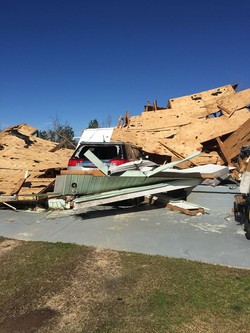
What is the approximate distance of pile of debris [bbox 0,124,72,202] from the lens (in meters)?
7.33

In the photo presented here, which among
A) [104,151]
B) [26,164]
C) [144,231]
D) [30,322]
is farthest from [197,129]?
[30,322]

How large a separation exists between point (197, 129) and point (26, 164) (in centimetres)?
748

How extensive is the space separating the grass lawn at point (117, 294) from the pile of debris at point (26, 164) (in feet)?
9.96

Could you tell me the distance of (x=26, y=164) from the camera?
8.77 m

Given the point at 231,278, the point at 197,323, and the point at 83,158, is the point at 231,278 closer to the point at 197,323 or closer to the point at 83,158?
the point at 197,323

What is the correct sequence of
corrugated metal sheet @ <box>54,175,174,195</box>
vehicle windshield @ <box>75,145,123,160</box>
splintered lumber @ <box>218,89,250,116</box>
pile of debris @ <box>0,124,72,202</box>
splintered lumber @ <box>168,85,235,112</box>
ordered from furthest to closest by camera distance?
1. splintered lumber @ <box>168,85,235,112</box>
2. splintered lumber @ <box>218,89,250,116</box>
3. vehicle windshield @ <box>75,145,123,160</box>
4. pile of debris @ <box>0,124,72,202</box>
5. corrugated metal sheet @ <box>54,175,174,195</box>

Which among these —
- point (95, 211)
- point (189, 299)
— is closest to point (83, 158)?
point (95, 211)

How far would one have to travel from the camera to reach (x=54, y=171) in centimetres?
860

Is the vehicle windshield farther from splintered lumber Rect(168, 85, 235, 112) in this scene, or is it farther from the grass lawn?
splintered lumber Rect(168, 85, 235, 112)

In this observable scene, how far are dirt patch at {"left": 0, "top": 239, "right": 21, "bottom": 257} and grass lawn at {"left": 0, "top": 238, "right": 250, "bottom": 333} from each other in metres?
0.14

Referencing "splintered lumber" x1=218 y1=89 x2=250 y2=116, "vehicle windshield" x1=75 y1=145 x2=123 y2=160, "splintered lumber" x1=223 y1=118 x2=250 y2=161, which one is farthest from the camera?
"splintered lumber" x1=218 y1=89 x2=250 y2=116

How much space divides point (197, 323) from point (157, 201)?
5010 mm

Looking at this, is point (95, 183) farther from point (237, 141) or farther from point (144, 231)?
point (237, 141)

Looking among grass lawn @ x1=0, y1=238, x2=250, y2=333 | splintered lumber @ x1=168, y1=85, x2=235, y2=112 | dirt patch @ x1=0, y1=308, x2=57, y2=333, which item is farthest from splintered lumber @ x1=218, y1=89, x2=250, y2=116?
dirt patch @ x1=0, y1=308, x2=57, y2=333
